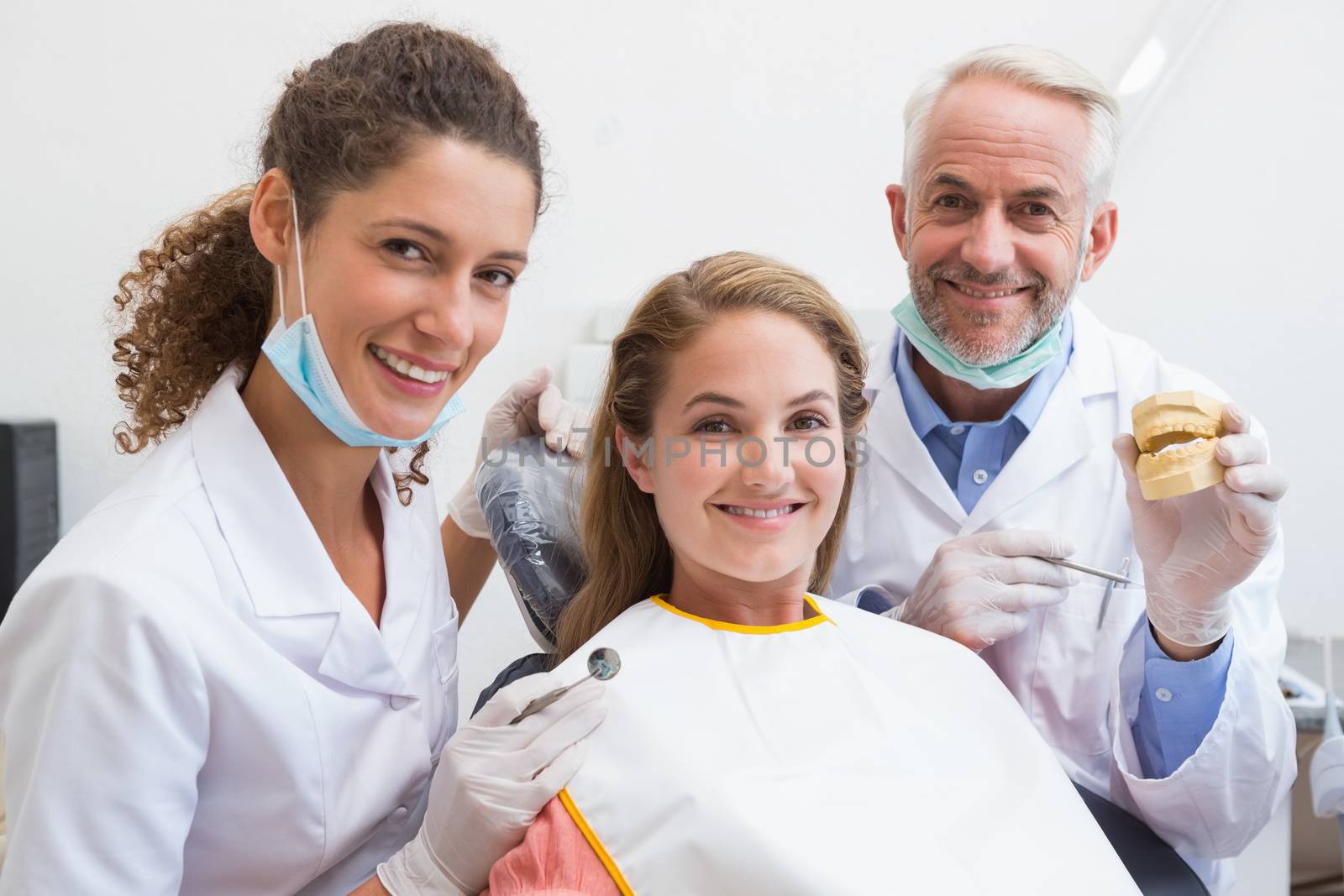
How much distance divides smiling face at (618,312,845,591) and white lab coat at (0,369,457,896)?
42 centimetres

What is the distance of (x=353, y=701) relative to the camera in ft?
4.23

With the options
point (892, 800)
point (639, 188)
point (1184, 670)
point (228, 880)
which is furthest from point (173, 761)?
point (639, 188)

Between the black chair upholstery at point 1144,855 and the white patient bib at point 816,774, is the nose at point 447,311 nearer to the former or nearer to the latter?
the white patient bib at point 816,774

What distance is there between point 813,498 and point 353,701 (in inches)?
23.7

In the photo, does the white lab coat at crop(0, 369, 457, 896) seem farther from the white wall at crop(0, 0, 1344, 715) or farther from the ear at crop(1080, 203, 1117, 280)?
the white wall at crop(0, 0, 1344, 715)

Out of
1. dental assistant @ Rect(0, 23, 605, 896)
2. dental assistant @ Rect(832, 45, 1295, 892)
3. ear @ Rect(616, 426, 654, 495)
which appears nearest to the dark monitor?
dental assistant @ Rect(0, 23, 605, 896)

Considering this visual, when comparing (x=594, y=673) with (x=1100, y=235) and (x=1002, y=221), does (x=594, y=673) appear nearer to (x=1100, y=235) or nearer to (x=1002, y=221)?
(x=1002, y=221)

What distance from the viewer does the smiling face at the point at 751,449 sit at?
4.30ft

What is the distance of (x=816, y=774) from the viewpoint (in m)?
1.17

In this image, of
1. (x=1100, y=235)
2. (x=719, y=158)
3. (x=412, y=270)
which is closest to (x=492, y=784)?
(x=412, y=270)

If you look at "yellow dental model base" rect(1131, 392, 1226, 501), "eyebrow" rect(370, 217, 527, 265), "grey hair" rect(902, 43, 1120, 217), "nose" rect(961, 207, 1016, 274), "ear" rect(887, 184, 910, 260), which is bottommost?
"yellow dental model base" rect(1131, 392, 1226, 501)

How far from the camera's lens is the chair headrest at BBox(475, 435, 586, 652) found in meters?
1.61

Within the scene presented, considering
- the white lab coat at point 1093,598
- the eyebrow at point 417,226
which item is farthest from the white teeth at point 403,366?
the white lab coat at point 1093,598

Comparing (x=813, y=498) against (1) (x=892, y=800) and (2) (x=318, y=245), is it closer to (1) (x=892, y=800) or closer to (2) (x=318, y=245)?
(1) (x=892, y=800)
